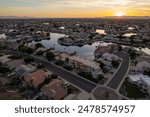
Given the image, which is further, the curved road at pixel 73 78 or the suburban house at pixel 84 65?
the suburban house at pixel 84 65

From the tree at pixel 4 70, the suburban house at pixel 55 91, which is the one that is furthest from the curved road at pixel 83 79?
the tree at pixel 4 70

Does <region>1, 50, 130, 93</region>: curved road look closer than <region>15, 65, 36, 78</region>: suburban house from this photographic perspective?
Yes

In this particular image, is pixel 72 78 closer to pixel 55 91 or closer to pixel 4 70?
pixel 55 91

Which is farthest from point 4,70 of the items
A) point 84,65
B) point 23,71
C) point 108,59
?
point 108,59

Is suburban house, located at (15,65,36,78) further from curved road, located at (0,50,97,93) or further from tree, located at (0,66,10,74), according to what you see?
curved road, located at (0,50,97,93)

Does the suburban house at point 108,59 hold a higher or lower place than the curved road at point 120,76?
higher

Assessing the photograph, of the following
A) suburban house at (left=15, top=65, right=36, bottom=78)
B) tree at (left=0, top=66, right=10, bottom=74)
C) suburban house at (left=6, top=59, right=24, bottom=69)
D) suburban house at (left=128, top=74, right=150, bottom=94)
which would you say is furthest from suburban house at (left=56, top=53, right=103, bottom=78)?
tree at (left=0, top=66, right=10, bottom=74)

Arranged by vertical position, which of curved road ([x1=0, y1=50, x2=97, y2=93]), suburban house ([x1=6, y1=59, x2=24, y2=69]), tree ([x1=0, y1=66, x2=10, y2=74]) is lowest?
→ curved road ([x1=0, y1=50, x2=97, y2=93])

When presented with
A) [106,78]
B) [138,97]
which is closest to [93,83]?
[106,78]

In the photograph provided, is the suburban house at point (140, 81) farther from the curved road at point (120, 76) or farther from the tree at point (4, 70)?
the tree at point (4, 70)
